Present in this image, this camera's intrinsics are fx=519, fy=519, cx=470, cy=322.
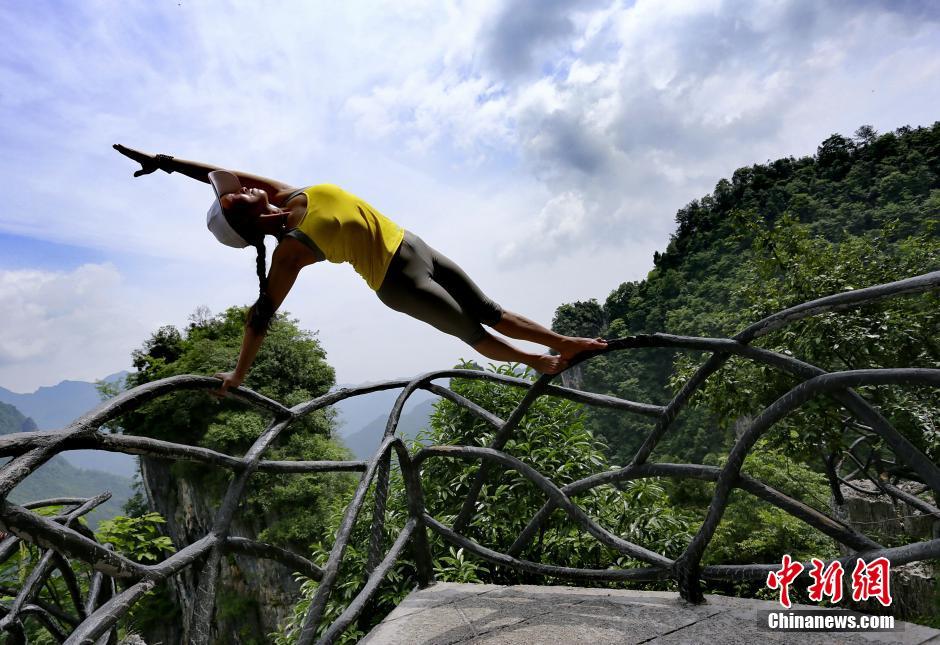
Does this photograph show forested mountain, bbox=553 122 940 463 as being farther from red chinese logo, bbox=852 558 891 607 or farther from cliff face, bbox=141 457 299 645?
cliff face, bbox=141 457 299 645

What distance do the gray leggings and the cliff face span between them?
11800 mm

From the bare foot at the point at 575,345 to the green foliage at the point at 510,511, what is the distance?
1.31 m

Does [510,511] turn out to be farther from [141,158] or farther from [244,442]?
[244,442]

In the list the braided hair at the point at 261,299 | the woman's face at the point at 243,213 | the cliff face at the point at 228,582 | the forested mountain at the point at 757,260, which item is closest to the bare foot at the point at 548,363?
the braided hair at the point at 261,299

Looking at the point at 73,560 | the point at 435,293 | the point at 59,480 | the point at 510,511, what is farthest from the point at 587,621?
the point at 59,480

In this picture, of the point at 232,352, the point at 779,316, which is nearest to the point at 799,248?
the point at 779,316

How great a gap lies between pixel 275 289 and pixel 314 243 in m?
0.22

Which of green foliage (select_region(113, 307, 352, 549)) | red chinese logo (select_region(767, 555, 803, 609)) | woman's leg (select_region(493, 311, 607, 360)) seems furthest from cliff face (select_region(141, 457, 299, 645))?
red chinese logo (select_region(767, 555, 803, 609))

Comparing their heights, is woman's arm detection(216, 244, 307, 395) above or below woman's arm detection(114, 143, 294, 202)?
below

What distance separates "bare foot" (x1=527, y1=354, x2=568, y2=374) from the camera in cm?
211

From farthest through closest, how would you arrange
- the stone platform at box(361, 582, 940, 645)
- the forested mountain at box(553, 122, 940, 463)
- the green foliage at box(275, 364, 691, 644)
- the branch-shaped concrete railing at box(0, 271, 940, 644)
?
the forested mountain at box(553, 122, 940, 463), the green foliage at box(275, 364, 691, 644), the stone platform at box(361, 582, 940, 645), the branch-shaped concrete railing at box(0, 271, 940, 644)

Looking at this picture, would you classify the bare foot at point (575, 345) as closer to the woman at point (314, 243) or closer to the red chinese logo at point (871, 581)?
the woman at point (314, 243)

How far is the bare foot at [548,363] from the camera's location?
2113 mm

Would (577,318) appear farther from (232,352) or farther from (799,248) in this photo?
(799,248)
